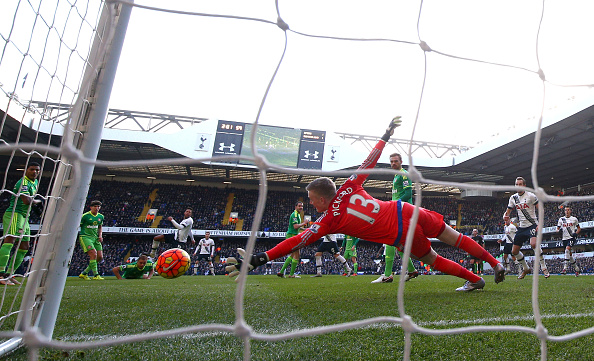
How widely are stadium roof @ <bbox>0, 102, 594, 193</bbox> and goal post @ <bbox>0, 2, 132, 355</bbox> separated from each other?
12895 mm

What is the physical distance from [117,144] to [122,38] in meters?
19.6

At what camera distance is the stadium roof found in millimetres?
14969

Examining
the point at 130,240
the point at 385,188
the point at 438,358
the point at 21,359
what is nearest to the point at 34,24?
the point at 21,359

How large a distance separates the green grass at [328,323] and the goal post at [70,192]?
0.70ft

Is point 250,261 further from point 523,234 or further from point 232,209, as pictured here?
point 232,209

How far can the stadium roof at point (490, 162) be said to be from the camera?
14969mm

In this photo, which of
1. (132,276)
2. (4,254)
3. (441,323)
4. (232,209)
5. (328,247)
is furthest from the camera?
(232,209)

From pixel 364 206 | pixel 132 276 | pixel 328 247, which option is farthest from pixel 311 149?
pixel 364 206

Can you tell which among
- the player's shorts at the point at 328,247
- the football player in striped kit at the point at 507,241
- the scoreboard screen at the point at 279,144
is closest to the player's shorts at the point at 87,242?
the player's shorts at the point at 328,247

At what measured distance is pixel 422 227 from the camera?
10.1 ft

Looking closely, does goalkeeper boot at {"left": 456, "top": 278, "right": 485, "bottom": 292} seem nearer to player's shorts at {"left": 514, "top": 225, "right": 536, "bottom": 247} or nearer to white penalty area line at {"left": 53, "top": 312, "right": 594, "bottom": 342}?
white penalty area line at {"left": 53, "top": 312, "right": 594, "bottom": 342}

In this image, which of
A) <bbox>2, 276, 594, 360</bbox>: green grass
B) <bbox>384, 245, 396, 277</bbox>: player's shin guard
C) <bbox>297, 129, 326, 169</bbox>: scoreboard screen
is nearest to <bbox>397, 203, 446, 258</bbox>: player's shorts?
<bbox>2, 276, 594, 360</bbox>: green grass

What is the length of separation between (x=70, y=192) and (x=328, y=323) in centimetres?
162

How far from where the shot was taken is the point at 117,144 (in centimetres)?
1977
